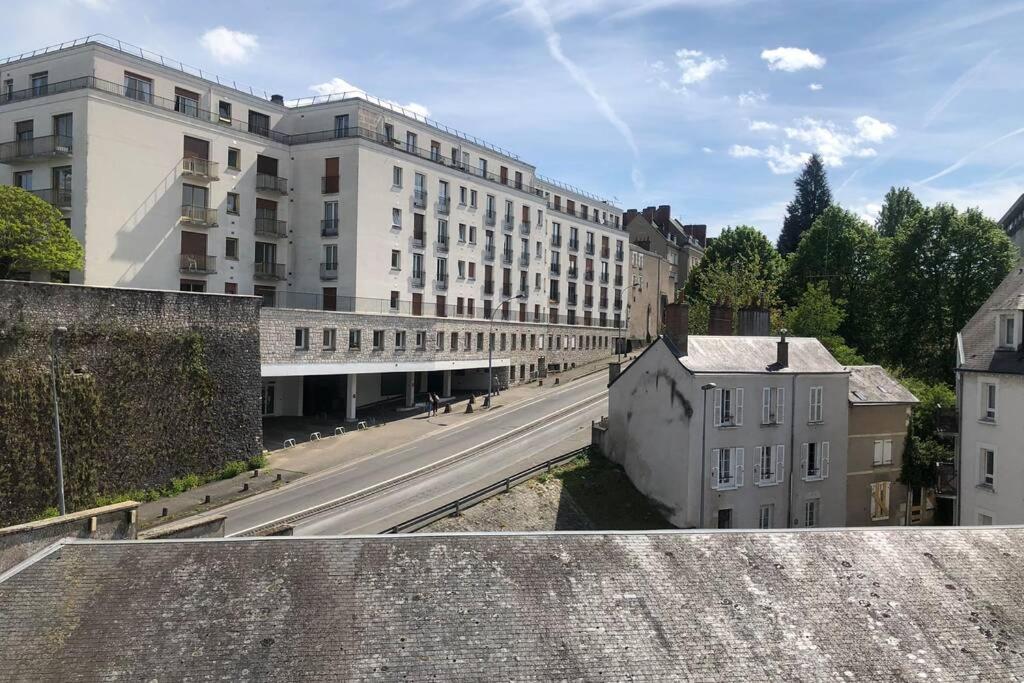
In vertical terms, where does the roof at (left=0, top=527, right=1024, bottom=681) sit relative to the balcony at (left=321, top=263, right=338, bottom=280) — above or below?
below

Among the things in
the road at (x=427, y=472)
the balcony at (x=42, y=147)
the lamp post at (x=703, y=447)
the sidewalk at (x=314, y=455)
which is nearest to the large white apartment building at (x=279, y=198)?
the balcony at (x=42, y=147)

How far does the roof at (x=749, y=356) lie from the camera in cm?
3139

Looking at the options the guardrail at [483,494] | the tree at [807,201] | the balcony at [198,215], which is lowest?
the guardrail at [483,494]

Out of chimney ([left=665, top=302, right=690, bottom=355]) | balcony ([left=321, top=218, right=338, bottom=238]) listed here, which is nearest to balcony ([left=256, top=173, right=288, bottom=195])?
balcony ([left=321, top=218, right=338, bottom=238])

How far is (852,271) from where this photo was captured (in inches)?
2527

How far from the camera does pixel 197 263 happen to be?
135 feet

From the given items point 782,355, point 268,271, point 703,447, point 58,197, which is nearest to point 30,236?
point 58,197

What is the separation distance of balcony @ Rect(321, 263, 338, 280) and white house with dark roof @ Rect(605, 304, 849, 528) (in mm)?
19954

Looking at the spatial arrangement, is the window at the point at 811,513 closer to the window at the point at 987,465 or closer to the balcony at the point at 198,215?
the window at the point at 987,465

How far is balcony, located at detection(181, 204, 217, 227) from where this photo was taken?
40375mm

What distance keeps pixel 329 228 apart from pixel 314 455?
15774 millimetres

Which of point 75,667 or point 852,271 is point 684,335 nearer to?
point 75,667

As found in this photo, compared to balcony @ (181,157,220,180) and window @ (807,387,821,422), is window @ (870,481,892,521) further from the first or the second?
balcony @ (181,157,220,180)

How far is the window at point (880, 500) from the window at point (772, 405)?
Answer: 24.1ft
